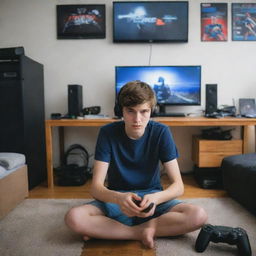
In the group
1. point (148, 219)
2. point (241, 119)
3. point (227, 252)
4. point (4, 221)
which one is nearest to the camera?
point (227, 252)

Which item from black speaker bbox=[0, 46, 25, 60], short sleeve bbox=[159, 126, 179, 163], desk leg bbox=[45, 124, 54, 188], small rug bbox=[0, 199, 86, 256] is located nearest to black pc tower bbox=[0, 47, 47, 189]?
black speaker bbox=[0, 46, 25, 60]

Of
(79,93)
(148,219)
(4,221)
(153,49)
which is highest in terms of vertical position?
(153,49)

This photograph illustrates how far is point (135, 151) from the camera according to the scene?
1261 millimetres

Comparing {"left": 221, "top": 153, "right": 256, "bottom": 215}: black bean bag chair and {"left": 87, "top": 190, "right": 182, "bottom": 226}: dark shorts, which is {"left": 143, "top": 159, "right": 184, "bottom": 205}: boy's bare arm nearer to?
{"left": 87, "top": 190, "right": 182, "bottom": 226}: dark shorts

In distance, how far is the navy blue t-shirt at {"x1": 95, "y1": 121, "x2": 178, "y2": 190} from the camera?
49.4 inches

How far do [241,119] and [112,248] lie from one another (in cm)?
153

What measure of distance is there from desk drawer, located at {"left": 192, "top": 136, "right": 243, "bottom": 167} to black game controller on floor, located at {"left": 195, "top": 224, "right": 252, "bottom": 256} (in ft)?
3.61

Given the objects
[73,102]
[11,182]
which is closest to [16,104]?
[73,102]

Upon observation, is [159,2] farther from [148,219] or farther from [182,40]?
[148,219]

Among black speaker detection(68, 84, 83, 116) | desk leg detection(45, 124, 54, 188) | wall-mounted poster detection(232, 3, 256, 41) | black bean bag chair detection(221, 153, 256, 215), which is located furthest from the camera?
wall-mounted poster detection(232, 3, 256, 41)

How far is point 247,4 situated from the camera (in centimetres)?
252

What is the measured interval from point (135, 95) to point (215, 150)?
1.31m

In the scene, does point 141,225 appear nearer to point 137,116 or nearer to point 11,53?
point 137,116

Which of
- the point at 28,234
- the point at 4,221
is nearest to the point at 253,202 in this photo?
the point at 28,234
